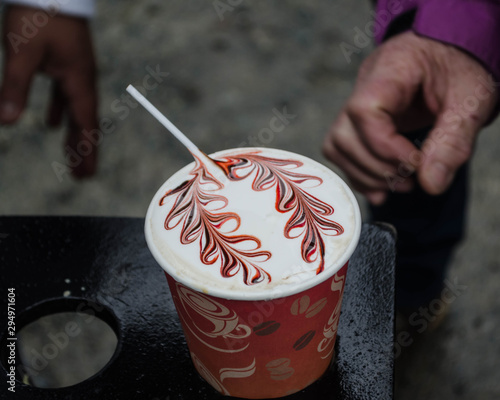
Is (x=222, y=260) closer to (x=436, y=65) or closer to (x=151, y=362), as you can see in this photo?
(x=151, y=362)

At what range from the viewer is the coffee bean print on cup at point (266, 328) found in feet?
2.61

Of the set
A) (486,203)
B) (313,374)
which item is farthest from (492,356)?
(313,374)

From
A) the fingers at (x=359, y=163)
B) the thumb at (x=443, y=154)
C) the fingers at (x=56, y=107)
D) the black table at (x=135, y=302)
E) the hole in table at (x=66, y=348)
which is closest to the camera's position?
the black table at (x=135, y=302)

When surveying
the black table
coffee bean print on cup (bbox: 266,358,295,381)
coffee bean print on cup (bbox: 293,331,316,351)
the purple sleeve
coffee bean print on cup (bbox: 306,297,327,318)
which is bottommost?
the black table

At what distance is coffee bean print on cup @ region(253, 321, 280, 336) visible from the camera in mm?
795

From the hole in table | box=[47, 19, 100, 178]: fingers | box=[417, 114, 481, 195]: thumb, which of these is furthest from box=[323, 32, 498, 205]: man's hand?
the hole in table

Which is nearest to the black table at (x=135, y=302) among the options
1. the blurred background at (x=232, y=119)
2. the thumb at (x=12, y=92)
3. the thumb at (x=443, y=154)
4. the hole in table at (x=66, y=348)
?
the thumb at (x=443, y=154)

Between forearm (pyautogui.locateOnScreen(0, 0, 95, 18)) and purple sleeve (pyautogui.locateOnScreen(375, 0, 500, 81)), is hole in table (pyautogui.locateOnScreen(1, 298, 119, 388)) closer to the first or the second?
forearm (pyautogui.locateOnScreen(0, 0, 95, 18))

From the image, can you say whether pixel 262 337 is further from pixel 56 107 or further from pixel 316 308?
pixel 56 107

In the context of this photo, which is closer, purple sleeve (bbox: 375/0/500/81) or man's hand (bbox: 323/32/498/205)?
man's hand (bbox: 323/32/498/205)

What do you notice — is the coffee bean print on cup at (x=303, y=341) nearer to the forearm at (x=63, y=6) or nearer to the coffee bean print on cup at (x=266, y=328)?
the coffee bean print on cup at (x=266, y=328)

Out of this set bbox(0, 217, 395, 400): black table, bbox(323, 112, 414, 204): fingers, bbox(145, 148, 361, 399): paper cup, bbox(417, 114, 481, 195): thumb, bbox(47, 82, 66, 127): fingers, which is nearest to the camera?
bbox(145, 148, 361, 399): paper cup

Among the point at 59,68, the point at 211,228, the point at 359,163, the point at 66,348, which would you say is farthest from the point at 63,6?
the point at 66,348

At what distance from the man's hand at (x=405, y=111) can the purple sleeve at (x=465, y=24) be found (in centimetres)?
2
